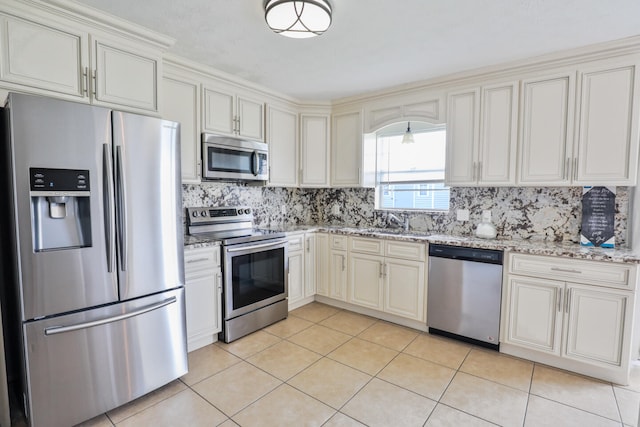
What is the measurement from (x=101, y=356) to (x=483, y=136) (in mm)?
3368

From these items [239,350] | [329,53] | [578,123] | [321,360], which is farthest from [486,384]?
[329,53]

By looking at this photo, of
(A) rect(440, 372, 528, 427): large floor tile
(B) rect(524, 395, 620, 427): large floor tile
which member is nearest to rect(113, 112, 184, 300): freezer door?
(A) rect(440, 372, 528, 427): large floor tile

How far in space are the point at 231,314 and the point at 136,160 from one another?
60.9 inches

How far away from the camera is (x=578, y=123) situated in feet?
8.24

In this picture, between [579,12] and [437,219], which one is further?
[437,219]

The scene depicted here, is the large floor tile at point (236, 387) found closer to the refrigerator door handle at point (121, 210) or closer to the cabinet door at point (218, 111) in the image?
the refrigerator door handle at point (121, 210)

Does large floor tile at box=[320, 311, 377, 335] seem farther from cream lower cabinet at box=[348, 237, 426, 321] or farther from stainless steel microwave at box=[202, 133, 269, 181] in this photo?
stainless steel microwave at box=[202, 133, 269, 181]

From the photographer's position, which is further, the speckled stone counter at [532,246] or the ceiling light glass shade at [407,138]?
the ceiling light glass shade at [407,138]

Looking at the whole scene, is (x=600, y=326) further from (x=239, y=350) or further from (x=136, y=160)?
(x=136, y=160)

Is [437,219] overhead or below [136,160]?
below

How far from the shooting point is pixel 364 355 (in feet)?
8.74

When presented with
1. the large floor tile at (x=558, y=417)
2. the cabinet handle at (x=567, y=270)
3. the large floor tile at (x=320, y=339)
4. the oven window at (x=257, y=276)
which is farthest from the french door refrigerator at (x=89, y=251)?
the cabinet handle at (x=567, y=270)

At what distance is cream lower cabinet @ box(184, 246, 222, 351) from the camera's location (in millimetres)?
2582

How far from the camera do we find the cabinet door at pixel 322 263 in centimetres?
376
